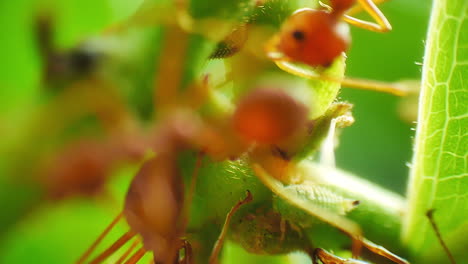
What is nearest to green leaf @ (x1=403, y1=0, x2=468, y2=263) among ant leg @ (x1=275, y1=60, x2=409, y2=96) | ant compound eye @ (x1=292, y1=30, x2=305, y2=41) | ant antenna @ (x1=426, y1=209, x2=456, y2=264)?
ant antenna @ (x1=426, y1=209, x2=456, y2=264)

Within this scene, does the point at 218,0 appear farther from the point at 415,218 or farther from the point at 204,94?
the point at 415,218

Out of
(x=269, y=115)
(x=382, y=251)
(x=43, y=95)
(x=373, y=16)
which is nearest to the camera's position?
(x=43, y=95)

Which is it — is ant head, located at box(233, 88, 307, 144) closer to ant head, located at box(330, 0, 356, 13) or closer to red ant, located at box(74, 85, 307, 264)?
red ant, located at box(74, 85, 307, 264)

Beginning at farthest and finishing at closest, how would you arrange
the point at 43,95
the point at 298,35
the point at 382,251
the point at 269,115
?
the point at 382,251
the point at 298,35
the point at 269,115
the point at 43,95

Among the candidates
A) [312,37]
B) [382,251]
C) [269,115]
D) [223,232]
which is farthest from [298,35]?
[382,251]

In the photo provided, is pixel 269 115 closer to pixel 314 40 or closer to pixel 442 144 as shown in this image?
pixel 314 40

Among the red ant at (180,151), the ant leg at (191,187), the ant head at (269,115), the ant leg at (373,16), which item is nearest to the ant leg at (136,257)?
the red ant at (180,151)

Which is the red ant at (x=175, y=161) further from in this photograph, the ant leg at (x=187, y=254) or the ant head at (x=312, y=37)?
the ant head at (x=312, y=37)
